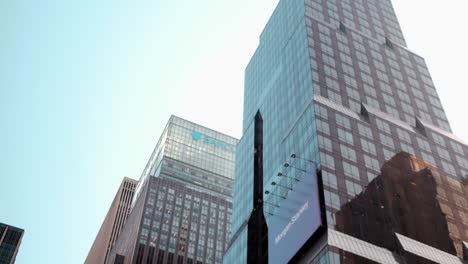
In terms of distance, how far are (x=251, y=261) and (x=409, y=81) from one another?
5339 cm

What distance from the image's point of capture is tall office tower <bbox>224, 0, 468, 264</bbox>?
80.3 meters

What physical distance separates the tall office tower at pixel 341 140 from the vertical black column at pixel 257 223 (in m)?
1.50

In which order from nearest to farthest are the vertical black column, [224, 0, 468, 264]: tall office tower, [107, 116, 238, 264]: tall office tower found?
[224, 0, 468, 264]: tall office tower → the vertical black column → [107, 116, 238, 264]: tall office tower

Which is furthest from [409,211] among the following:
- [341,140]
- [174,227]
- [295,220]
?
[174,227]

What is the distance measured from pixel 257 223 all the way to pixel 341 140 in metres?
22.0

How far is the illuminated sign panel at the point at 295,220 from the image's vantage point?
79312 mm

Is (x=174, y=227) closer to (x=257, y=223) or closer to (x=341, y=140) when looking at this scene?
(x=257, y=223)

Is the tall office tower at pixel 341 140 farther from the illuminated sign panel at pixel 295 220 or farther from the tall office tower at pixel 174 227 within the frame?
the tall office tower at pixel 174 227

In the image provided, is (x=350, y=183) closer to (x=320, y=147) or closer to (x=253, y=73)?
(x=320, y=147)

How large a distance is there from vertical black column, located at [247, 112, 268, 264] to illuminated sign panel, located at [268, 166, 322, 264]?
5.50 meters

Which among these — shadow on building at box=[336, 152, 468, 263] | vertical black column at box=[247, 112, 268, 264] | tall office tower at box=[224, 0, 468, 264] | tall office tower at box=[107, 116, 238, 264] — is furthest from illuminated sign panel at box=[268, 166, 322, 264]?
tall office tower at box=[107, 116, 238, 264]

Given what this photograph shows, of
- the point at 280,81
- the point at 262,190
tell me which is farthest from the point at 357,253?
the point at 280,81

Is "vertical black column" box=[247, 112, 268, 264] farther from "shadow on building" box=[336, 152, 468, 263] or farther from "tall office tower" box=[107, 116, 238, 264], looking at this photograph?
"tall office tower" box=[107, 116, 238, 264]

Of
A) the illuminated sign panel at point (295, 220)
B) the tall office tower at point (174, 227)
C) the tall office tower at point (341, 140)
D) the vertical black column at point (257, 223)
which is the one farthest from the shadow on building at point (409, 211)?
the tall office tower at point (174, 227)
